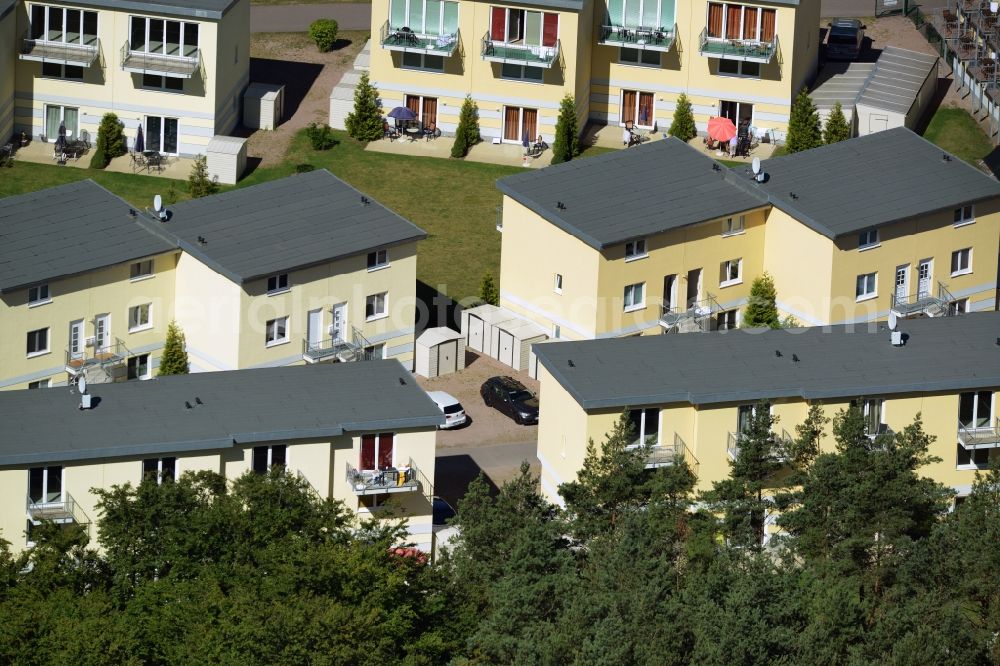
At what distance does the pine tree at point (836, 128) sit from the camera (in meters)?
123

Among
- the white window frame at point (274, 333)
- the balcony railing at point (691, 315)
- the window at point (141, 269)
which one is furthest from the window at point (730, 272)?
the window at point (141, 269)

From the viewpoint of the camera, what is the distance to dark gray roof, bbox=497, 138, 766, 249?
109000mm

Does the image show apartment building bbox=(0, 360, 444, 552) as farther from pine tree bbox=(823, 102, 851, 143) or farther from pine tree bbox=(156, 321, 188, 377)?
pine tree bbox=(823, 102, 851, 143)

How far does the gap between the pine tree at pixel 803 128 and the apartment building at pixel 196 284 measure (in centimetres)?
2353

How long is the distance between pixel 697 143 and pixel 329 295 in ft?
87.7

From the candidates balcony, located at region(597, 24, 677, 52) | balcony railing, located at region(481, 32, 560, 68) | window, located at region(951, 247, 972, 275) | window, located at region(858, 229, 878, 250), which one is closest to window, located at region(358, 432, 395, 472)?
window, located at region(858, 229, 878, 250)

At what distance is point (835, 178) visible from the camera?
372 ft

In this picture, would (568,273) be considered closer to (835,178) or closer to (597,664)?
(835,178)

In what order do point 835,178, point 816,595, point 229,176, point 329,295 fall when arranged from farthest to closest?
point 229,176, point 835,178, point 329,295, point 816,595

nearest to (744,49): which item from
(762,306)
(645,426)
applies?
(762,306)

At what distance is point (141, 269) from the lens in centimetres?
10588

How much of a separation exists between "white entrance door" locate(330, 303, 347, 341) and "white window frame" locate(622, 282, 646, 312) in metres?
11.4

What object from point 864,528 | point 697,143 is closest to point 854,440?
point 864,528

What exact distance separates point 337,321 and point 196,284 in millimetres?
5682
